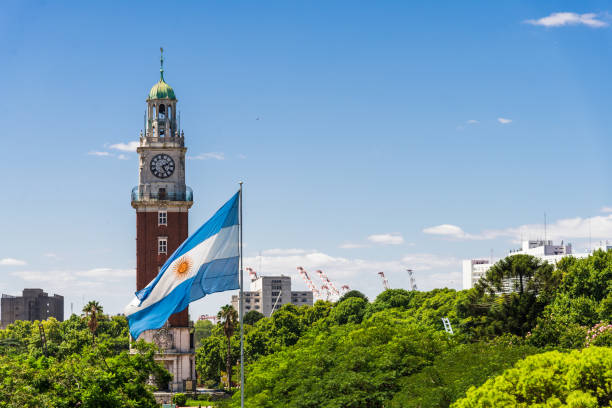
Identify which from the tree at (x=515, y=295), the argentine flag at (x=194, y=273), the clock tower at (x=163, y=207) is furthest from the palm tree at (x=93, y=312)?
the argentine flag at (x=194, y=273)

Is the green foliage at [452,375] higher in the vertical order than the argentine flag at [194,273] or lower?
lower

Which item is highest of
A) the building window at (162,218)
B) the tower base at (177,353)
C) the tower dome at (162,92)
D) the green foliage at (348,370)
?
the tower dome at (162,92)

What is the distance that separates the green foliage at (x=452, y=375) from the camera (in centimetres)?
3906

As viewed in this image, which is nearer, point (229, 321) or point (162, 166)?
point (162, 166)

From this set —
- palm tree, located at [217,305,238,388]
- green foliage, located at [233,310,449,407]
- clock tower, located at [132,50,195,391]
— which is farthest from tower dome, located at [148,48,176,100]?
green foliage, located at [233,310,449,407]

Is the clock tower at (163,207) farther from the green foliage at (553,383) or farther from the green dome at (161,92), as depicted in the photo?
the green foliage at (553,383)

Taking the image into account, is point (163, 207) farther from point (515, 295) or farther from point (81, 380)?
point (81, 380)

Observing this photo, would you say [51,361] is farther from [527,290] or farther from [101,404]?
[527,290]

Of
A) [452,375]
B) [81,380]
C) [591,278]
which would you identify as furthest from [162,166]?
[452,375]

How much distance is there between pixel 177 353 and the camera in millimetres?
100500

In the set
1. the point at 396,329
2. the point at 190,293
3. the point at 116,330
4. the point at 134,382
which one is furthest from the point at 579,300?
the point at 116,330

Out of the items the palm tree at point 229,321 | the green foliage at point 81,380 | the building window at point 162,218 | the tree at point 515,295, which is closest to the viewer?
the green foliage at point 81,380

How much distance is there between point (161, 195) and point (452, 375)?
67218 mm

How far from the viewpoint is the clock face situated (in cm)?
10550
